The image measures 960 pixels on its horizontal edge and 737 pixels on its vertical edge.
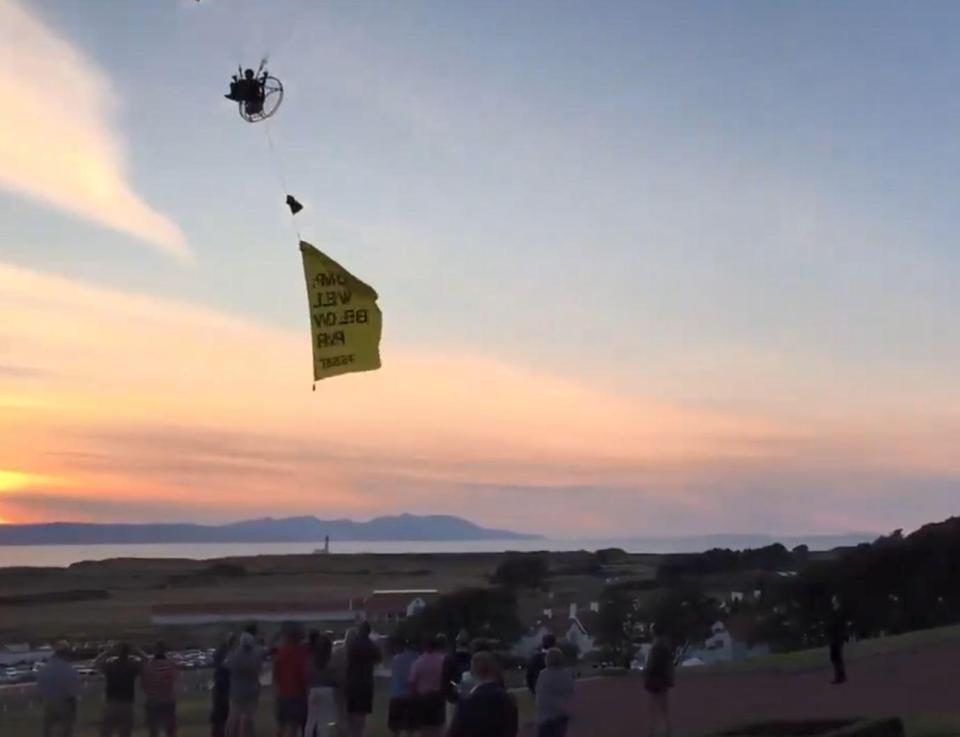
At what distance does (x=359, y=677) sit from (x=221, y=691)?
195 cm

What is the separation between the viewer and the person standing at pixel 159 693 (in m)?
15.0

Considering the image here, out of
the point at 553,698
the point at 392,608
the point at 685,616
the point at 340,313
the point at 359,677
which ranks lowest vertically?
the point at 553,698

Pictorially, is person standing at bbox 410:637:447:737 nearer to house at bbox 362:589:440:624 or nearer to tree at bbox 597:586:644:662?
tree at bbox 597:586:644:662

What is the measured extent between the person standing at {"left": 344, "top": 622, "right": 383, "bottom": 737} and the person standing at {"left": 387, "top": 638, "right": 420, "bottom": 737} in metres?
0.26

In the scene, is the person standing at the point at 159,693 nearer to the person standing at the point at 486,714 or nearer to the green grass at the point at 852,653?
the person standing at the point at 486,714

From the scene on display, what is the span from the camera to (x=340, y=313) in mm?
14297

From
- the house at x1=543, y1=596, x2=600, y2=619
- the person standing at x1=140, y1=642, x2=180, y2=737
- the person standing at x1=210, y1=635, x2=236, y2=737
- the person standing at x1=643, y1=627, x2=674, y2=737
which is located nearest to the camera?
the person standing at x1=210, y1=635, x2=236, y2=737

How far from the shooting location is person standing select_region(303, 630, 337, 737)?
1408cm

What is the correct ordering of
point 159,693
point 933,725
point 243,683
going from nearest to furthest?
point 243,683 → point 159,693 → point 933,725

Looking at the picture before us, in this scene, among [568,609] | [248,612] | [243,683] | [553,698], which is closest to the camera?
[553,698]

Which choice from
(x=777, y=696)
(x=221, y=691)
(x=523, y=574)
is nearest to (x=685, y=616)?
(x=777, y=696)

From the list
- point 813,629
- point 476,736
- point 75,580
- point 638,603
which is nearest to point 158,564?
point 75,580

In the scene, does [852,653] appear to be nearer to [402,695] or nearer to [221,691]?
[402,695]

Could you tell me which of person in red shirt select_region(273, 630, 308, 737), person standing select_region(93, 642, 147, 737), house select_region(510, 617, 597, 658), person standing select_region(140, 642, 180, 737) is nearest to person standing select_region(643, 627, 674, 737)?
person in red shirt select_region(273, 630, 308, 737)
